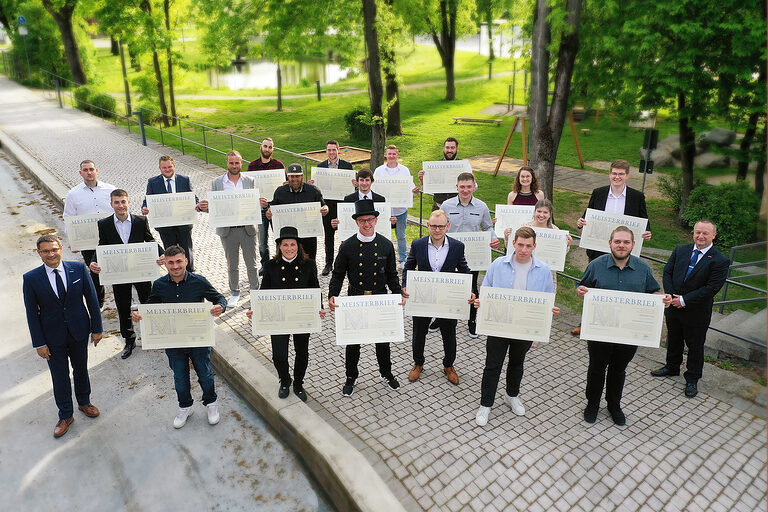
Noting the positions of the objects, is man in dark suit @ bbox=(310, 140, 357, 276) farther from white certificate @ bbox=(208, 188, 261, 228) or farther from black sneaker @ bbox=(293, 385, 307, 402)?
black sneaker @ bbox=(293, 385, 307, 402)

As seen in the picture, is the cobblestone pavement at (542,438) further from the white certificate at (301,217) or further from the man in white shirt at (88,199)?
the man in white shirt at (88,199)

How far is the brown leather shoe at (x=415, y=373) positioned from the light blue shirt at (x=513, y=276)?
61.3 inches

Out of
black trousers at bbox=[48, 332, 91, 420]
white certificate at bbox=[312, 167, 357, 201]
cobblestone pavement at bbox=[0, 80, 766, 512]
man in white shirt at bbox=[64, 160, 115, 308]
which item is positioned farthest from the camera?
white certificate at bbox=[312, 167, 357, 201]

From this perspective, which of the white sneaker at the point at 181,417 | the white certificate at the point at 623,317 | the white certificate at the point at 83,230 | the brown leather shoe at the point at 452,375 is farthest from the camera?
the white certificate at the point at 83,230

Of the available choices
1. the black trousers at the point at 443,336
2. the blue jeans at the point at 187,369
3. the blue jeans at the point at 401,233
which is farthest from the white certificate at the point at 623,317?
the blue jeans at the point at 401,233

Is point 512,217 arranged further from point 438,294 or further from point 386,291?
point 386,291

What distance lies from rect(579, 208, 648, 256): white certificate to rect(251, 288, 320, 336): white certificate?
11.8 feet

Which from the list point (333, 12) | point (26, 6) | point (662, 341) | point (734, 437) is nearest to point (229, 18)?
point (333, 12)

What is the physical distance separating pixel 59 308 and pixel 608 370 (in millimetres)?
5824

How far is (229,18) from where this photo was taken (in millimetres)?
19750

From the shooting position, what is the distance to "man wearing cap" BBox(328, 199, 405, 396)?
653 centimetres

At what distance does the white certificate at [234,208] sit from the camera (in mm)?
8672

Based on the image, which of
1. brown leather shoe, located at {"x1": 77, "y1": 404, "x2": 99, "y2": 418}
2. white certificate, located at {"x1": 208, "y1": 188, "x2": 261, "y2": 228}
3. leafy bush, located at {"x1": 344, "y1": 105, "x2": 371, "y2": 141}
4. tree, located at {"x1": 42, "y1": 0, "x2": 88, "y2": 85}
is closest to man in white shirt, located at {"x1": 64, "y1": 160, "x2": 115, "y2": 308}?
white certificate, located at {"x1": 208, "y1": 188, "x2": 261, "y2": 228}

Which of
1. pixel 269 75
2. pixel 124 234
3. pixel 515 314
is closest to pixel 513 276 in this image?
pixel 515 314
